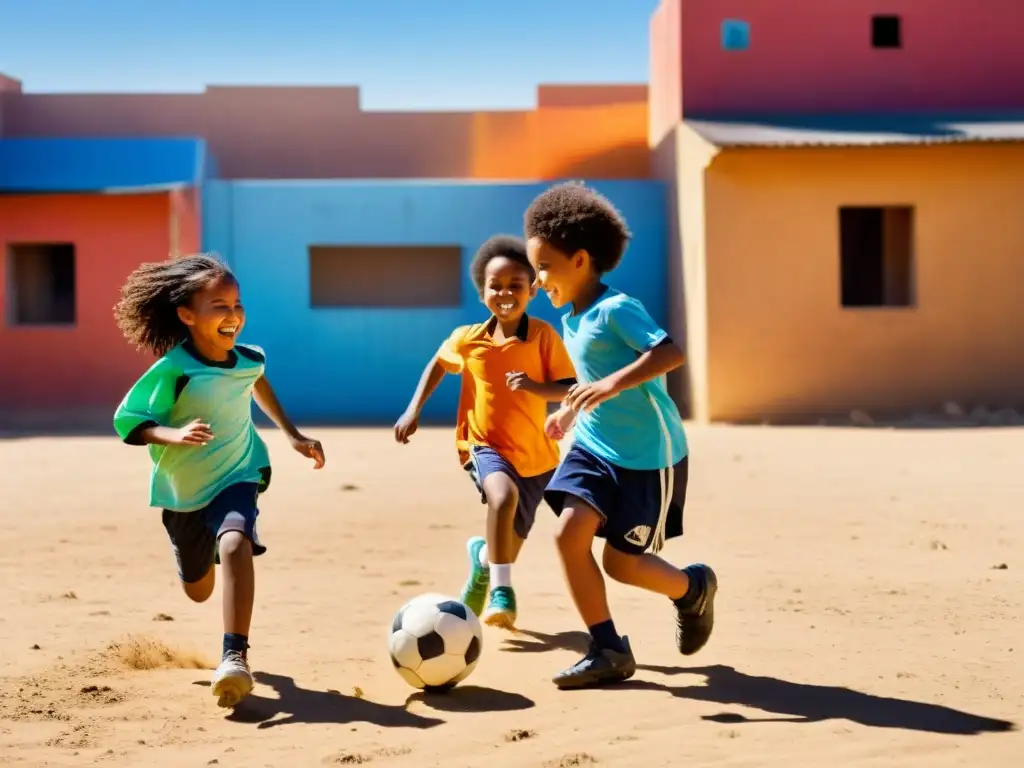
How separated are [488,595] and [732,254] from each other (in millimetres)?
11357

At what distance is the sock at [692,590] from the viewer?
166 inches

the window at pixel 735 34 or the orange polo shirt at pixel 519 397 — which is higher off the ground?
the window at pixel 735 34

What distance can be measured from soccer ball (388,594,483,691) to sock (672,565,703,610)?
0.64 meters

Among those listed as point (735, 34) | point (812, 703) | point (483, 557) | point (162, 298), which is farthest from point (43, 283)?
point (812, 703)

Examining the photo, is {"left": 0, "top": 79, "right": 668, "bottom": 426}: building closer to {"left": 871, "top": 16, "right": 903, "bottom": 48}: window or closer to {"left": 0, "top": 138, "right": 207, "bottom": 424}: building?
{"left": 0, "top": 138, "right": 207, "bottom": 424}: building

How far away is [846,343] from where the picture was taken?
15.9 metres

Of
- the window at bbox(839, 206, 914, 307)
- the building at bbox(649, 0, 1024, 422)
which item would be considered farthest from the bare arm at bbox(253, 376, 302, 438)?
the window at bbox(839, 206, 914, 307)

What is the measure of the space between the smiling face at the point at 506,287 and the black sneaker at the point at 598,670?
1.44 meters

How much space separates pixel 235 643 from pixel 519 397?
5.12 feet

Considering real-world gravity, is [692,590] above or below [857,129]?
below

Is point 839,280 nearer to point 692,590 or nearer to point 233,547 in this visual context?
point 692,590

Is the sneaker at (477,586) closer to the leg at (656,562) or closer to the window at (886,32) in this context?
the leg at (656,562)

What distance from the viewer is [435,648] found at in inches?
159

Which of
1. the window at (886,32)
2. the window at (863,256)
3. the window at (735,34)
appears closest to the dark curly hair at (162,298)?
the window at (735,34)
